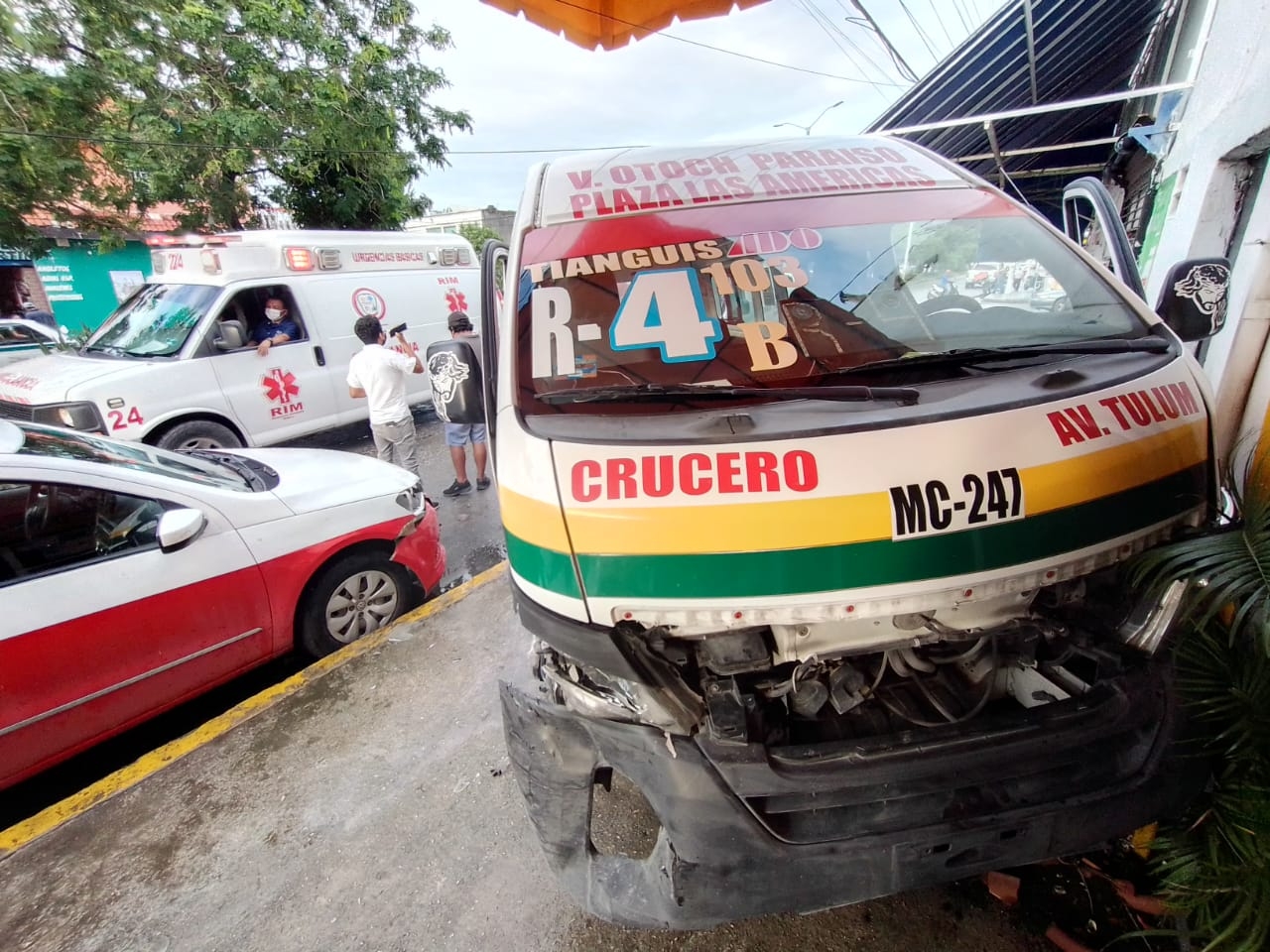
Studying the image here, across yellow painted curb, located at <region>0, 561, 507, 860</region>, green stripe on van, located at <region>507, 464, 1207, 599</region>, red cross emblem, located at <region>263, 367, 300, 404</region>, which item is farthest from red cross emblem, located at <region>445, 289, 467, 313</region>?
green stripe on van, located at <region>507, 464, 1207, 599</region>

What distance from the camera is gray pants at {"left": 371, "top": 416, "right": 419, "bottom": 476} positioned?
18.4 feet

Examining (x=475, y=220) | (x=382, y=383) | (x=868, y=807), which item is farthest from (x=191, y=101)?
(x=475, y=220)

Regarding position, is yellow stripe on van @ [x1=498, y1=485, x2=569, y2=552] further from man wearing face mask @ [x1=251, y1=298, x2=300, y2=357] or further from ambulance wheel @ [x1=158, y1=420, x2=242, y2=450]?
man wearing face mask @ [x1=251, y1=298, x2=300, y2=357]

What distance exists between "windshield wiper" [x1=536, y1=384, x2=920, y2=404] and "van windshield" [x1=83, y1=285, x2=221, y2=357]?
6186 mm

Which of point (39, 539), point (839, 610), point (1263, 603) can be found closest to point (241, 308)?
point (39, 539)

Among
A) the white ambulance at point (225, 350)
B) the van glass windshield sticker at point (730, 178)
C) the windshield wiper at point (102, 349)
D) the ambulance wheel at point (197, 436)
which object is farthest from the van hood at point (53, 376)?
the van glass windshield sticker at point (730, 178)

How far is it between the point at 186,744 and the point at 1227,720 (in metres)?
3.72

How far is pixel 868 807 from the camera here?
1581mm

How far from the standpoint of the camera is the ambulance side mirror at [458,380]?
2418 millimetres

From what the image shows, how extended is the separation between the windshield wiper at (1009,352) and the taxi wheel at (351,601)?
9.34ft

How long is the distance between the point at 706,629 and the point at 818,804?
500 mm

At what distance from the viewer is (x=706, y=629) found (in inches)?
59.5

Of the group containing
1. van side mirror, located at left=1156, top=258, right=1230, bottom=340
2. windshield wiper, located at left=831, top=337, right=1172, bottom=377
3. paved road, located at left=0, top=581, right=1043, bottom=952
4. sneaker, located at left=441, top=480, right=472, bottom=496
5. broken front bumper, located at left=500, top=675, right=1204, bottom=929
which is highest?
van side mirror, located at left=1156, top=258, right=1230, bottom=340

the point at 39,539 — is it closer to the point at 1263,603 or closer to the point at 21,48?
the point at 1263,603
